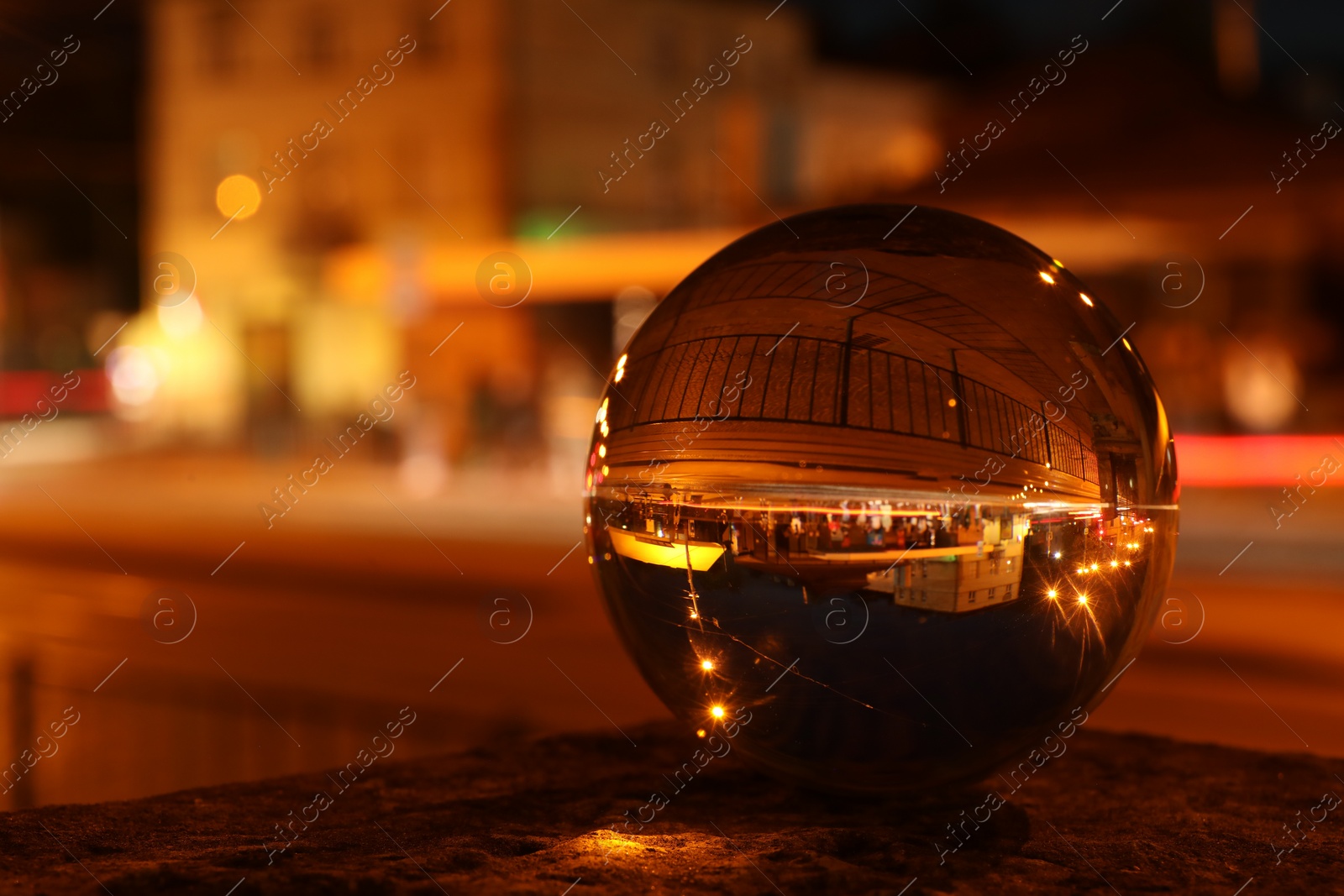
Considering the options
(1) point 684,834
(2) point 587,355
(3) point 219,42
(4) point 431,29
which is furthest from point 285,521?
(3) point 219,42

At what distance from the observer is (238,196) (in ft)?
121

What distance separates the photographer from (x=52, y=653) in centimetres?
932

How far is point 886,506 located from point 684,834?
3.84ft

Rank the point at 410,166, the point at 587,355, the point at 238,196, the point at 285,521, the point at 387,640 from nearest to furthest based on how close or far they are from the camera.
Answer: the point at 387,640 < the point at 285,521 < the point at 587,355 < the point at 410,166 < the point at 238,196

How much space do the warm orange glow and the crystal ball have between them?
33.6 m

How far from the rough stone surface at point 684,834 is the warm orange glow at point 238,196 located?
32.9m

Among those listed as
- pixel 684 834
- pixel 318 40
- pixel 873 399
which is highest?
pixel 318 40

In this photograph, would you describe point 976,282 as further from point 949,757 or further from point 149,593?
point 149,593

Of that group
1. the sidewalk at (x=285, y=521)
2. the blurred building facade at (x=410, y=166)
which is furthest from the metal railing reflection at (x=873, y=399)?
the blurred building facade at (x=410, y=166)

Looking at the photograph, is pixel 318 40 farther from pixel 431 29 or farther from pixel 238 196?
pixel 238 196

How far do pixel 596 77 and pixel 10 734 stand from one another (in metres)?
28.5

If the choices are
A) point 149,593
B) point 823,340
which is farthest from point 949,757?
point 149,593

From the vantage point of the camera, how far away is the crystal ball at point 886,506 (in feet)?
11.5

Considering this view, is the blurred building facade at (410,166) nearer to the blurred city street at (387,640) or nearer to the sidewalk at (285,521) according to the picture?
the sidewalk at (285,521)
